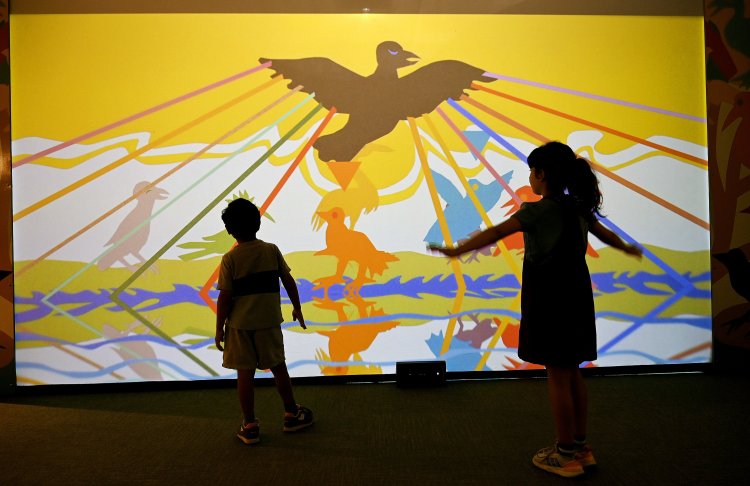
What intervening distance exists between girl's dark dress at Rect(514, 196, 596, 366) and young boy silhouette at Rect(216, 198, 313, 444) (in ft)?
3.66

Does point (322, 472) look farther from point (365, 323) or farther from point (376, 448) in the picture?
point (365, 323)

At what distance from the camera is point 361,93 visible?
345 centimetres

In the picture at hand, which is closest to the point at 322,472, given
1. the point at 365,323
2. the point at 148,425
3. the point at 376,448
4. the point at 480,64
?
the point at 376,448

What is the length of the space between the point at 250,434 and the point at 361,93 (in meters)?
2.03

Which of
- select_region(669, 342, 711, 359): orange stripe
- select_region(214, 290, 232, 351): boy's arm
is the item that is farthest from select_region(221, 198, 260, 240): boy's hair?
select_region(669, 342, 711, 359): orange stripe

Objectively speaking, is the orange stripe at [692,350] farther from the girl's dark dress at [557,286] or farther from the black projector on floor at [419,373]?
the girl's dark dress at [557,286]

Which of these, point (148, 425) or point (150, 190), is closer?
point (148, 425)

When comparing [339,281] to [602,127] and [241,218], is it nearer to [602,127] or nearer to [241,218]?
[241,218]

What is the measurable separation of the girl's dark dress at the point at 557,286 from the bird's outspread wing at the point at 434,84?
1584 millimetres

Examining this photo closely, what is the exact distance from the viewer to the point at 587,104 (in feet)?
11.5

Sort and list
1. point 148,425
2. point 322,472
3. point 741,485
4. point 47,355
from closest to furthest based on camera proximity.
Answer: point 741,485 < point 322,472 < point 148,425 < point 47,355

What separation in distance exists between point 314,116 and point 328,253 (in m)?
0.82

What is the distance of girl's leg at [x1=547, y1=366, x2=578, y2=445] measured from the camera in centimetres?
204

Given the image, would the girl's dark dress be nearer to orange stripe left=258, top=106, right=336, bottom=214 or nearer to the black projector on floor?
the black projector on floor
